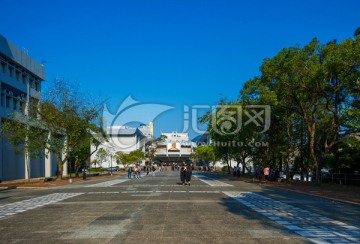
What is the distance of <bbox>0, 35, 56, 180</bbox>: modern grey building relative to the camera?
1849 inches

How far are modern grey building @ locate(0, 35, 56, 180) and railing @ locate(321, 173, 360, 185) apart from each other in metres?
29.8

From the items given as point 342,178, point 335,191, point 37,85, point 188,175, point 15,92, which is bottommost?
point 335,191

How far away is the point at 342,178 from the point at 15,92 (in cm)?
3862

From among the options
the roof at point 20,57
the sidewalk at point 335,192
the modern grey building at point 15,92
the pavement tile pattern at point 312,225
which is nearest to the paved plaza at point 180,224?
the pavement tile pattern at point 312,225

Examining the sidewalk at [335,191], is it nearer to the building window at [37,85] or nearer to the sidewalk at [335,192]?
the sidewalk at [335,192]

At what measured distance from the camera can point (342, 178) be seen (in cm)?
3469

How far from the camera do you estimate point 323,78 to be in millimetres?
29094

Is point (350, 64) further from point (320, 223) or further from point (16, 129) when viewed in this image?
point (16, 129)

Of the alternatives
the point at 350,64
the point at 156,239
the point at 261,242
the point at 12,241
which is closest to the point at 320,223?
the point at 261,242

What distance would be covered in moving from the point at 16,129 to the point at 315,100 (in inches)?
1192

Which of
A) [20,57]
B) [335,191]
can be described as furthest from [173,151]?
[335,191]

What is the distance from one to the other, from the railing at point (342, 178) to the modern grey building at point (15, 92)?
2979 centimetres

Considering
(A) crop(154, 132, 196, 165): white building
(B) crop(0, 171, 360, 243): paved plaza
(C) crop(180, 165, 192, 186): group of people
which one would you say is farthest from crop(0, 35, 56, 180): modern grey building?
(A) crop(154, 132, 196, 165): white building

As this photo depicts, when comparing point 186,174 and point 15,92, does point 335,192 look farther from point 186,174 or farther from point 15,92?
point 15,92
